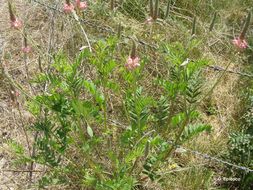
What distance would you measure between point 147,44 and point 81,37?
47cm

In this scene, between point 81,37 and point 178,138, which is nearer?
point 178,138

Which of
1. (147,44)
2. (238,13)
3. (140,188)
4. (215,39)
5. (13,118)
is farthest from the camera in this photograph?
(238,13)

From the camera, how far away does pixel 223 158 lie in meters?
2.16

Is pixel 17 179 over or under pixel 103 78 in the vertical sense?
under

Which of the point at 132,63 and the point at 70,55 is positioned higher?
the point at 132,63

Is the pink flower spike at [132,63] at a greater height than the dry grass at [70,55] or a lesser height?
greater

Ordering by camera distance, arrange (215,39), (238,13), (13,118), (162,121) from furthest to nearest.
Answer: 1. (238,13)
2. (215,39)
3. (13,118)
4. (162,121)

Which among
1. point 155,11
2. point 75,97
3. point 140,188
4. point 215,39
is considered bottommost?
point 140,188

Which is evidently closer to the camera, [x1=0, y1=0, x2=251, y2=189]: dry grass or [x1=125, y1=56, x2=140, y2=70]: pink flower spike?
[x1=125, y1=56, x2=140, y2=70]: pink flower spike

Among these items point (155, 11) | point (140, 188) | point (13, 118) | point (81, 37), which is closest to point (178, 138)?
point (140, 188)

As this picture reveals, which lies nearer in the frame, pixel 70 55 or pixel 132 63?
pixel 132 63

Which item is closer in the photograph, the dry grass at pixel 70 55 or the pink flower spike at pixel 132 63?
the pink flower spike at pixel 132 63

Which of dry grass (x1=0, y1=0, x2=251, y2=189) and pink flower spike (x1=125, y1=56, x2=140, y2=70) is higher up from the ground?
pink flower spike (x1=125, y1=56, x2=140, y2=70)

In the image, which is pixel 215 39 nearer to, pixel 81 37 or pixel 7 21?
pixel 81 37
